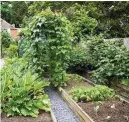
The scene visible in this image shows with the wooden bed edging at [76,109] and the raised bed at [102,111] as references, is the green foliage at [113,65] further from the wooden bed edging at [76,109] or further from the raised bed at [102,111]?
the raised bed at [102,111]

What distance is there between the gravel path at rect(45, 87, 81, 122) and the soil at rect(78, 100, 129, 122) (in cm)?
30

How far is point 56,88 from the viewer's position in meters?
9.16

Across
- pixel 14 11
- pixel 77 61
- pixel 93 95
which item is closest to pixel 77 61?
pixel 77 61

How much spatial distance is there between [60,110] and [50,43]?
2563 millimetres

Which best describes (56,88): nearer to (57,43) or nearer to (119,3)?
(57,43)

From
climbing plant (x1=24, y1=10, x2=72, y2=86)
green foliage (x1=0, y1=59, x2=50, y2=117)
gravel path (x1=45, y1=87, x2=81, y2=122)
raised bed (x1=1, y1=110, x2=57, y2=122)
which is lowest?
gravel path (x1=45, y1=87, x2=81, y2=122)

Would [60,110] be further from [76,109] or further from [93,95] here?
[93,95]

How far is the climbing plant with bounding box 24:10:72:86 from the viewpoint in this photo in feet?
28.5

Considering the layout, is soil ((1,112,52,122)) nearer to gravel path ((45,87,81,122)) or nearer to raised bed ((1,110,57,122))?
raised bed ((1,110,57,122))

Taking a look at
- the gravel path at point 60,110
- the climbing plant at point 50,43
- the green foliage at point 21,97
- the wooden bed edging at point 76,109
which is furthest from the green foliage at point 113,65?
the green foliage at point 21,97

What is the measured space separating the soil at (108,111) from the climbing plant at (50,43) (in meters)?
2.50

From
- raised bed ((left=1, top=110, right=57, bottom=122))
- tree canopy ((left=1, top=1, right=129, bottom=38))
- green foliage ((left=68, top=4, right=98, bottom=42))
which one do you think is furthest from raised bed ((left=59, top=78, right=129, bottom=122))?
tree canopy ((left=1, top=1, right=129, bottom=38))

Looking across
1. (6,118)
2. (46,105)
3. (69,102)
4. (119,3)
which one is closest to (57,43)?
(69,102)

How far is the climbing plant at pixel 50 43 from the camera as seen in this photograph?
8.69 metres
